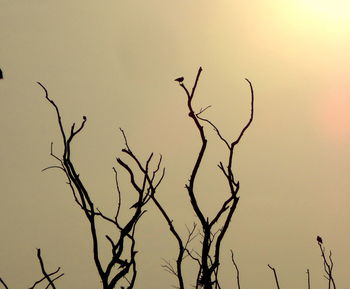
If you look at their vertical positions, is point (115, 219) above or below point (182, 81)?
below

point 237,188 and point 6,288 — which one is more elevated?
point 237,188

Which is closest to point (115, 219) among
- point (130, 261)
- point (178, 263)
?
point (130, 261)

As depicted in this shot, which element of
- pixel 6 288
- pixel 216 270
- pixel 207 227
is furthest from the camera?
pixel 216 270

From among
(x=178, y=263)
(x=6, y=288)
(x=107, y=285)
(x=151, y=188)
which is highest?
(x=151, y=188)

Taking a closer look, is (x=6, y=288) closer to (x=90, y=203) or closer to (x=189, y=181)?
(x=90, y=203)

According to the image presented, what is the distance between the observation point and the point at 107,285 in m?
3.30

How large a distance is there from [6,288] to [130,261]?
87cm

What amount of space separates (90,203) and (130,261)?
1.77ft

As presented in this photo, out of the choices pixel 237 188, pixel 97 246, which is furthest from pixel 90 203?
pixel 237 188

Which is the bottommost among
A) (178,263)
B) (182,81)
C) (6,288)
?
(6,288)

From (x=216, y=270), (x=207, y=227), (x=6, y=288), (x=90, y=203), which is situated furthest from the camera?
(x=216, y=270)

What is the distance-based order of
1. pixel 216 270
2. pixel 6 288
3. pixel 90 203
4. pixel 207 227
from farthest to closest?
pixel 216 270, pixel 207 227, pixel 90 203, pixel 6 288

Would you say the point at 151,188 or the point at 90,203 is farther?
the point at 151,188

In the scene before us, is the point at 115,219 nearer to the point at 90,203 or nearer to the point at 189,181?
the point at 90,203
